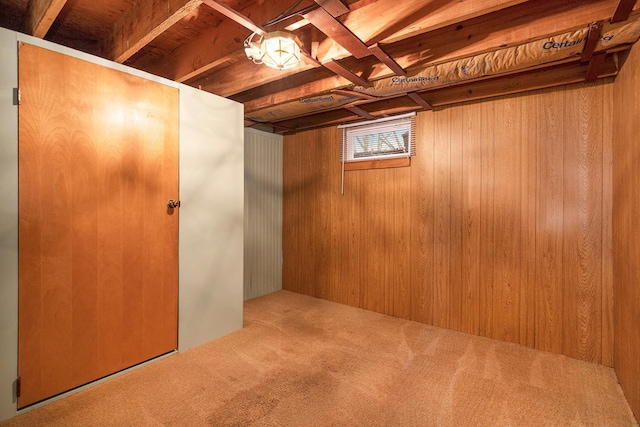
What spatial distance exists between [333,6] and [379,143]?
6.86ft

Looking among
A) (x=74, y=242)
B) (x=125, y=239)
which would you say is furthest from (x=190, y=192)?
(x=74, y=242)

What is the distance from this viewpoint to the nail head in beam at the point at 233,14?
58.7 inches

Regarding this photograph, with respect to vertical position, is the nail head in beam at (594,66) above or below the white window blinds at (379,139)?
above

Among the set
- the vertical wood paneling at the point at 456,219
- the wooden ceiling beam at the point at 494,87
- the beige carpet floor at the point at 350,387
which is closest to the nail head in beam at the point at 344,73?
the wooden ceiling beam at the point at 494,87

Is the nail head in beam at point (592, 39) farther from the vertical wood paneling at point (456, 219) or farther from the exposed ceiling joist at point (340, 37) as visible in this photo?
the vertical wood paneling at point (456, 219)

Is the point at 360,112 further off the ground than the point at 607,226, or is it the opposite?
the point at 360,112

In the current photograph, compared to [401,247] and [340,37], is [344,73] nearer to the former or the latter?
[340,37]

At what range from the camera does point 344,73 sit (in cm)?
221

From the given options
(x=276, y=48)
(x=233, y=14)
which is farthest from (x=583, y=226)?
(x=233, y=14)

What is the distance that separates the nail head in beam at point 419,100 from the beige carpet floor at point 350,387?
7.24 feet

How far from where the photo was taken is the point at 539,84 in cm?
242

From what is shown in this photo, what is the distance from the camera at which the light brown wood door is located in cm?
172

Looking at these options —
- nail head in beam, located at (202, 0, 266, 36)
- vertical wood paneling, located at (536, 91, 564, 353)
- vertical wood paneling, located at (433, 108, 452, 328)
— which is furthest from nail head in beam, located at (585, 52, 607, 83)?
nail head in beam, located at (202, 0, 266, 36)

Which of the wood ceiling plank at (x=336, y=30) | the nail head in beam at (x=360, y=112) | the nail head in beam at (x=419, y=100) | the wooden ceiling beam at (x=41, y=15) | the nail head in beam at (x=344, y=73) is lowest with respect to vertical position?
the wood ceiling plank at (x=336, y=30)
